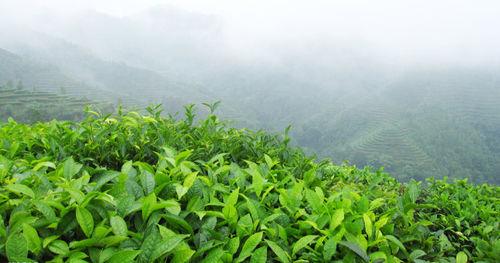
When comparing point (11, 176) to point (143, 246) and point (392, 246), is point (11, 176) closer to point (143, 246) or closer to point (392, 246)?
point (143, 246)

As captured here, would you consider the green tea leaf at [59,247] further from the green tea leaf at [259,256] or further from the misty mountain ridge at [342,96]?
the misty mountain ridge at [342,96]

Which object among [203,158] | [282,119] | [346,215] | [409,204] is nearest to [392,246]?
[346,215]

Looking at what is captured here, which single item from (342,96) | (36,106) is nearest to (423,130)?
(342,96)

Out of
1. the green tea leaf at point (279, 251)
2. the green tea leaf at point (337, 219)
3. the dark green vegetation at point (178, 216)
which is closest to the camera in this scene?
the dark green vegetation at point (178, 216)

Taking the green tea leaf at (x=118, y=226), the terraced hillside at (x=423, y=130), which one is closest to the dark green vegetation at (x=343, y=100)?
the terraced hillside at (x=423, y=130)

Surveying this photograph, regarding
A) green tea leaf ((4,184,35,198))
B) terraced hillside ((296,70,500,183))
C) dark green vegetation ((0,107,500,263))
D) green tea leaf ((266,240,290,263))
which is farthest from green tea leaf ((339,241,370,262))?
terraced hillside ((296,70,500,183))

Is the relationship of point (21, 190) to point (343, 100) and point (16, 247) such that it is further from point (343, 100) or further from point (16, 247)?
point (343, 100)

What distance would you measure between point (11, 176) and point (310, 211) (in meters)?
1.17

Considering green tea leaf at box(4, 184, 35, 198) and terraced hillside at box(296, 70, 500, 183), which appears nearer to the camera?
green tea leaf at box(4, 184, 35, 198)

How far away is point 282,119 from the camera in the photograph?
4786 inches

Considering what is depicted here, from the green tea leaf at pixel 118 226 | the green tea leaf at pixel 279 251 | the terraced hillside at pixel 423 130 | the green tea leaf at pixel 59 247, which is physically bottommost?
the terraced hillside at pixel 423 130

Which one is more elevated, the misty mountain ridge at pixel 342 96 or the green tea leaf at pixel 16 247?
the green tea leaf at pixel 16 247

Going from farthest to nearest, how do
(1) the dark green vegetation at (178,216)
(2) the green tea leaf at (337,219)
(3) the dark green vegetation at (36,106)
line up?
(3) the dark green vegetation at (36,106) < (2) the green tea leaf at (337,219) < (1) the dark green vegetation at (178,216)

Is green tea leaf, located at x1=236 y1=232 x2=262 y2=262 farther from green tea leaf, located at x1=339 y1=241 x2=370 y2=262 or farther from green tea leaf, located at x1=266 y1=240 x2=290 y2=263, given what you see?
green tea leaf, located at x1=339 y1=241 x2=370 y2=262
